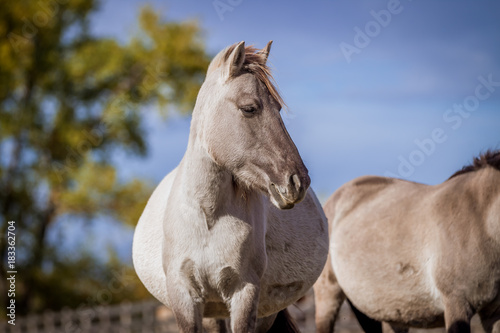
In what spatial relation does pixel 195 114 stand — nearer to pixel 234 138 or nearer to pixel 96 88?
pixel 234 138

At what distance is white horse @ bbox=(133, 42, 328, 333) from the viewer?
293cm

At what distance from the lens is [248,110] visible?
2.96 m

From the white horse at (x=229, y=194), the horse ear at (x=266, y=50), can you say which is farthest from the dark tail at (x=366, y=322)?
the horse ear at (x=266, y=50)

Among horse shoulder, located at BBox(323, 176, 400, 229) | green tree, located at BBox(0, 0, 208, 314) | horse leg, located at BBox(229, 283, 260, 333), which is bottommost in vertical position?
horse leg, located at BBox(229, 283, 260, 333)

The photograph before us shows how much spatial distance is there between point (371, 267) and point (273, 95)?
114 inches

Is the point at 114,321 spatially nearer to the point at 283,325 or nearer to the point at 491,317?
the point at 283,325

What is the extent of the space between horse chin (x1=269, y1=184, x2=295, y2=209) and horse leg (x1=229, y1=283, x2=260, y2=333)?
0.52m

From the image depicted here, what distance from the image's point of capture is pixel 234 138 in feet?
9.73

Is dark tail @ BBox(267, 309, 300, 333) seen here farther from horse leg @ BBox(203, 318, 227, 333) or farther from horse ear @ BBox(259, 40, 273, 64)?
horse ear @ BBox(259, 40, 273, 64)

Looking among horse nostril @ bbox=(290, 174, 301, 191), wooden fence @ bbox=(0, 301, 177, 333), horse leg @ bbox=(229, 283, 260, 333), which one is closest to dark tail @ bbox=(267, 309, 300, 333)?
horse leg @ bbox=(229, 283, 260, 333)

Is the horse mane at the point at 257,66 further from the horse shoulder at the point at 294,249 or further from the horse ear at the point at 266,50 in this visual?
the horse shoulder at the point at 294,249

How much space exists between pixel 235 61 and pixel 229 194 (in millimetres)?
722

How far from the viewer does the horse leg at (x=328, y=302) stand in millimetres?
6062

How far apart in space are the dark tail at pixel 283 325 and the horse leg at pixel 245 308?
1.38 m
